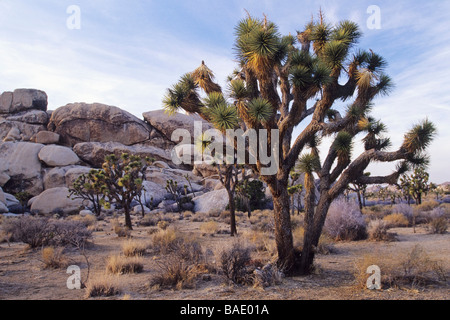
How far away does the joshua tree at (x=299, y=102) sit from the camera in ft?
21.1

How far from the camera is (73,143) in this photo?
49031 millimetres

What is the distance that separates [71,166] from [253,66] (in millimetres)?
43802

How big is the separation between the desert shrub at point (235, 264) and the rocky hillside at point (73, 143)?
→ 30.8 meters

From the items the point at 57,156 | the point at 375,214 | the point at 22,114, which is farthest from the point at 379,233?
the point at 22,114

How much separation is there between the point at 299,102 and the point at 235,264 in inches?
143

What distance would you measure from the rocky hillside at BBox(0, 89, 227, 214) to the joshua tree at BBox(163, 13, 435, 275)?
99.0 ft

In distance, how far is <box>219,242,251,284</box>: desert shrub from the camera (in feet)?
20.4

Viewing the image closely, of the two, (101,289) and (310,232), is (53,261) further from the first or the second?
(310,232)

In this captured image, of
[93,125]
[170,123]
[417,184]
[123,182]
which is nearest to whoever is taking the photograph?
[123,182]

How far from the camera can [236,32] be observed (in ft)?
23.1

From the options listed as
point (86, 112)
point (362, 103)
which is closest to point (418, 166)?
point (362, 103)

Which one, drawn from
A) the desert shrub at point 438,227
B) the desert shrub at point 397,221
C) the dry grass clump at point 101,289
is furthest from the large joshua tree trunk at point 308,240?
the desert shrub at point 397,221

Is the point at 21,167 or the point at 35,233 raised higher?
the point at 21,167

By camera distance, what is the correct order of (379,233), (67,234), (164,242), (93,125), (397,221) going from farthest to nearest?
(93,125) < (397,221) < (379,233) < (67,234) < (164,242)
